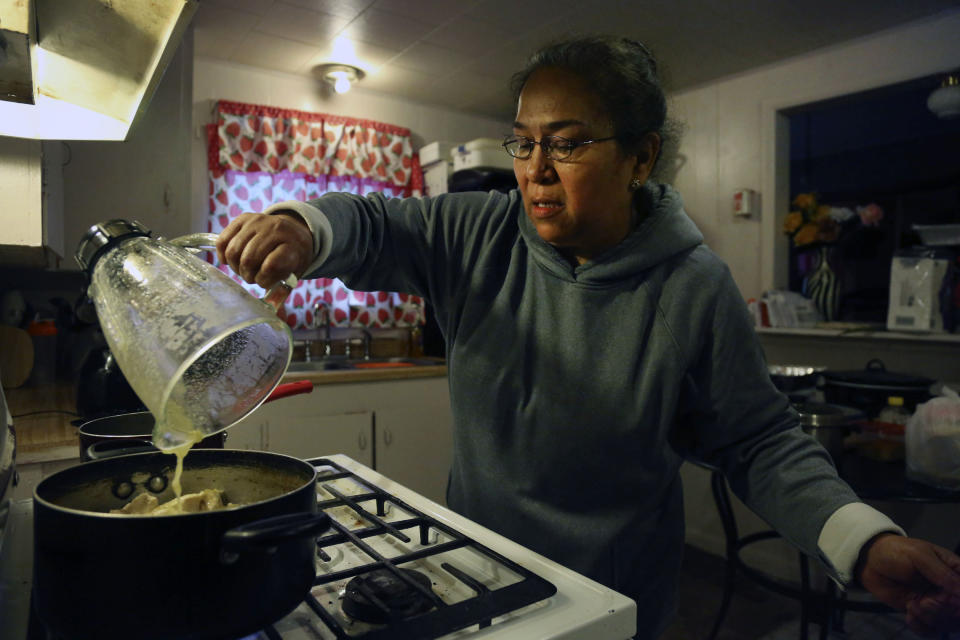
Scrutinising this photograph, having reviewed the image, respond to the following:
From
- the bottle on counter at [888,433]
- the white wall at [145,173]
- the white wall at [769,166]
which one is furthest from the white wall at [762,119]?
the white wall at [145,173]

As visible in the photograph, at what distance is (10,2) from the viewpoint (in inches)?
21.9

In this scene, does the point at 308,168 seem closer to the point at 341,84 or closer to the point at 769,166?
the point at 341,84

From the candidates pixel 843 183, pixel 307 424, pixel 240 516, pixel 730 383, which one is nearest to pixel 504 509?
pixel 730 383

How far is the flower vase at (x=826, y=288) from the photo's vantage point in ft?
9.74

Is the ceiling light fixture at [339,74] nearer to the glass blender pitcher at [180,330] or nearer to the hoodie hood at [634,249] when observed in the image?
the hoodie hood at [634,249]

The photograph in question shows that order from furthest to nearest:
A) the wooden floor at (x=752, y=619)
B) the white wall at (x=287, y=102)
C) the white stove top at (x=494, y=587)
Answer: the white wall at (x=287, y=102), the wooden floor at (x=752, y=619), the white stove top at (x=494, y=587)

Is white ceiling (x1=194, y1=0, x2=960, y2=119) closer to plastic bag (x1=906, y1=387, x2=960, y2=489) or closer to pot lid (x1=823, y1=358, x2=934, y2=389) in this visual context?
pot lid (x1=823, y1=358, x2=934, y2=389)

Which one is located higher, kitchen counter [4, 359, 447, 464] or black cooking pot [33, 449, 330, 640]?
black cooking pot [33, 449, 330, 640]

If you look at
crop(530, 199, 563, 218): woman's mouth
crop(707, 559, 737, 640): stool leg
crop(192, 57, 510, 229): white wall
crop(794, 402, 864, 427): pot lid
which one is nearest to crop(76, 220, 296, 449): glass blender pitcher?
crop(530, 199, 563, 218): woman's mouth

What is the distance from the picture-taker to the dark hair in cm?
95

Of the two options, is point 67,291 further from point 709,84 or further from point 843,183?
point 843,183

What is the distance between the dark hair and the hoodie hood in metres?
0.12

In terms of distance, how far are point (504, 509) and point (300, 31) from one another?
8.10 feet

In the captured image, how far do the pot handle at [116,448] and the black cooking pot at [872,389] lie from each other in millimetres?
2016
